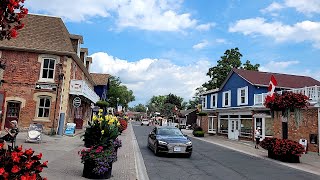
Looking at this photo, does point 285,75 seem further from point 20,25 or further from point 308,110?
point 20,25

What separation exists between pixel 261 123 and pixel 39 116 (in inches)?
722

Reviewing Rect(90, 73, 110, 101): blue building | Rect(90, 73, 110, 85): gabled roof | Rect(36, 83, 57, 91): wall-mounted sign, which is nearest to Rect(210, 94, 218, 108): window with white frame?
Rect(90, 73, 110, 101): blue building

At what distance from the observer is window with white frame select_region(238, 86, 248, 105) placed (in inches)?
1145

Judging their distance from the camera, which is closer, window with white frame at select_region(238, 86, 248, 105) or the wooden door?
the wooden door

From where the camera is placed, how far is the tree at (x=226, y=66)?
5316cm

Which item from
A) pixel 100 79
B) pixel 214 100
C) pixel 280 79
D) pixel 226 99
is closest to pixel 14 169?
pixel 280 79

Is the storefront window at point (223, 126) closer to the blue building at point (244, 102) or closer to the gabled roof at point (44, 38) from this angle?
the blue building at point (244, 102)

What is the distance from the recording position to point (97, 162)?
8102 mm

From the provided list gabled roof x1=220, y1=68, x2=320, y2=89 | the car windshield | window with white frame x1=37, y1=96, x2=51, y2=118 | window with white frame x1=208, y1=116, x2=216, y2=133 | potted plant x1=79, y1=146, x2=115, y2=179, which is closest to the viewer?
potted plant x1=79, y1=146, x2=115, y2=179

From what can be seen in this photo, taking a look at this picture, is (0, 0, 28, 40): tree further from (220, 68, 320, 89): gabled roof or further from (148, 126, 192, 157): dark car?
(220, 68, 320, 89): gabled roof

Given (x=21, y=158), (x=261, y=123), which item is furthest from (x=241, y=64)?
(x=21, y=158)

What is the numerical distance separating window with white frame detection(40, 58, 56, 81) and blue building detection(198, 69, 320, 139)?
56.4ft

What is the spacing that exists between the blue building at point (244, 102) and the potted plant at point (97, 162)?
64.2 ft

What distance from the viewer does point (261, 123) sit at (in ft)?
86.6
